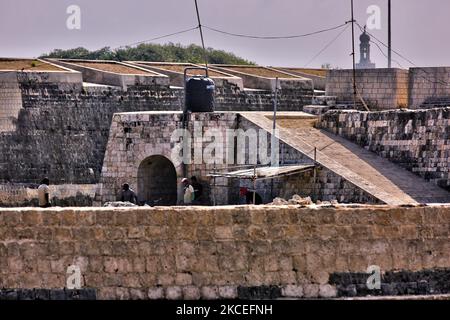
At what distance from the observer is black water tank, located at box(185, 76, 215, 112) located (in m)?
28.8

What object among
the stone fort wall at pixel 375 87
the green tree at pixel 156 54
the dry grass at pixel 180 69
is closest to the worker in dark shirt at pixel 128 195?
the stone fort wall at pixel 375 87

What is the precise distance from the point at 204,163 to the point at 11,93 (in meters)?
7.85

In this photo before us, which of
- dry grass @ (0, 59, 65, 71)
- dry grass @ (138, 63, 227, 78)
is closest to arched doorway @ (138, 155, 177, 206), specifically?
dry grass @ (0, 59, 65, 71)

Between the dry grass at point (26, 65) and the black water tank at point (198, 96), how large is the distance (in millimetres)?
7540

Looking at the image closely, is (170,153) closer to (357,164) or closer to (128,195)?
(128,195)

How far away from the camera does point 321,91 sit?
3747 cm

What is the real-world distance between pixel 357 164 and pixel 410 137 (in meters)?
1.13

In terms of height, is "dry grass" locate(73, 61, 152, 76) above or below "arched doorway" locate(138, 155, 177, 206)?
above

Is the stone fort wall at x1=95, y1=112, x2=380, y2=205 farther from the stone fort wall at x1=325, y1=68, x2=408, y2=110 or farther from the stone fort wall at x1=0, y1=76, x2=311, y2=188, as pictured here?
Answer: the stone fort wall at x1=325, y1=68, x2=408, y2=110

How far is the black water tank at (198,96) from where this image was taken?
28766mm

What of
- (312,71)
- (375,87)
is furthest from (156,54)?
(375,87)

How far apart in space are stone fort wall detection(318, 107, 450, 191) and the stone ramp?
0.17 meters

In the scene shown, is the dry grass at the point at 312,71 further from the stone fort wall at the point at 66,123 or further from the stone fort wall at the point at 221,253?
the stone fort wall at the point at 221,253
